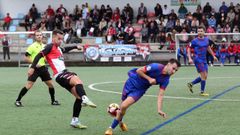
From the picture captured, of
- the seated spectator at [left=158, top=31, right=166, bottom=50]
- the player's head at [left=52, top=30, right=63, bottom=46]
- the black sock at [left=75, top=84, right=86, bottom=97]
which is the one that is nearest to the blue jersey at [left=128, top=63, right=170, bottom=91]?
the black sock at [left=75, top=84, right=86, bottom=97]

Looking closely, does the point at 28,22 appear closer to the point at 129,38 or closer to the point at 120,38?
the point at 120,38

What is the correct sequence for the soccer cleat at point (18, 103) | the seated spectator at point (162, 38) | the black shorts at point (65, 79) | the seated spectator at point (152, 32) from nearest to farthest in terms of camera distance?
the black shorts at point (65, 79) → the soccer cleat at point (18, 103) → the seated spectator at point (162, 38) → the seated spectator at point (152, 32)

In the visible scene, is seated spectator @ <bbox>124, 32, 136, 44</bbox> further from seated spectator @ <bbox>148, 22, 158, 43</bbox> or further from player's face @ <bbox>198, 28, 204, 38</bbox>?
player's face @ <bbox>198, 28, 204, 38</bbox>

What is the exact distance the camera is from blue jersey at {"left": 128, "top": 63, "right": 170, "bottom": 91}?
1007 centimetres

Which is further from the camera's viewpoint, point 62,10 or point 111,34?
point 62,10

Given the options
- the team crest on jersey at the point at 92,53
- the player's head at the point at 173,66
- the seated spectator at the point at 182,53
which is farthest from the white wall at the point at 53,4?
the player's head at the point at 173,66

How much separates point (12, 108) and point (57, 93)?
385cm

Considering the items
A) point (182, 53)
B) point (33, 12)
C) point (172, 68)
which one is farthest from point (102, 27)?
point (172, 68)

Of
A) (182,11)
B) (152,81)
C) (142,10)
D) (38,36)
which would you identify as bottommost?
(152,81)

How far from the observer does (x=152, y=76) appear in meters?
10.1

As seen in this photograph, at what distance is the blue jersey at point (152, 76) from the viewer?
33.0ft

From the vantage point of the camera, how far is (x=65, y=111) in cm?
1341

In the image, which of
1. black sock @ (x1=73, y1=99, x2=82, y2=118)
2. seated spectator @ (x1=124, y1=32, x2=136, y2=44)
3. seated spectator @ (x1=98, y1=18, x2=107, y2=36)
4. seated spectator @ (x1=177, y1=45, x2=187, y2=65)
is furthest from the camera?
seated spectator @ (x1=98, y1=18, x2=107, y2=36)

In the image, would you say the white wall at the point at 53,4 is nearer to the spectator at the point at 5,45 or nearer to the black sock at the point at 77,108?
the spectator at the point at 5,45
